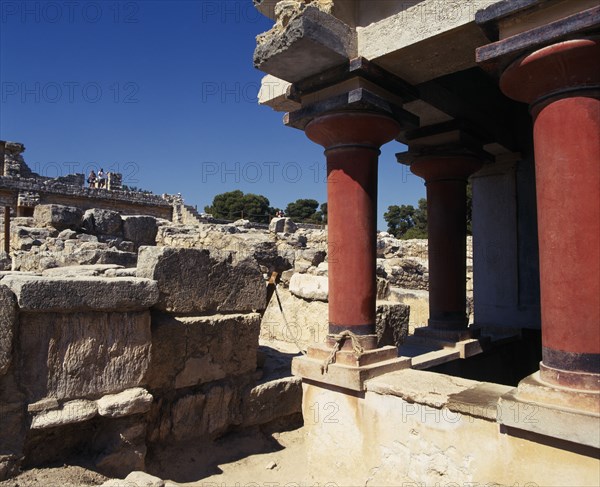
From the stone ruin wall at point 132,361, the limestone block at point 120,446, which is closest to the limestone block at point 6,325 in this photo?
the stone ruin wall at point 132,361

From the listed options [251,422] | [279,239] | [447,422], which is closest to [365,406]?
[447,422]

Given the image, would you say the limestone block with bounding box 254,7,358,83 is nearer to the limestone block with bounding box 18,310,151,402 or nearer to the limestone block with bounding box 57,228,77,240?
the limestone block with bounding box 18,310,151,402

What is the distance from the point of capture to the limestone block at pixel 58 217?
36.6 ft

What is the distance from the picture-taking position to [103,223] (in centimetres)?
1136

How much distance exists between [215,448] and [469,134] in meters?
3.69

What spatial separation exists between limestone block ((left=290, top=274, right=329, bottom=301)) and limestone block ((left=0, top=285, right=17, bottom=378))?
150 inches

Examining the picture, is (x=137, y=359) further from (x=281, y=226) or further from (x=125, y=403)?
(x=281, y=226)

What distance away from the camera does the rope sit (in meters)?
3.36

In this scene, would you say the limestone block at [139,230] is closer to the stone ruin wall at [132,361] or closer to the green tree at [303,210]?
the stone ruin wall at [132,361]

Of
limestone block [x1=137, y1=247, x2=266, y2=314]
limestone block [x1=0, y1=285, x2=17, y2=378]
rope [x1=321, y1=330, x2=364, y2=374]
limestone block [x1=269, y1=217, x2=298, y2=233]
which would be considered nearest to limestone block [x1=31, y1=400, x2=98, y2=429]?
limestone block [x1=0, y1=285, x2=17, y2=378]

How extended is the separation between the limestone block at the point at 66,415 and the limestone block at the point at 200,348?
0.56 meters

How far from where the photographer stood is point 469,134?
440 centimetres

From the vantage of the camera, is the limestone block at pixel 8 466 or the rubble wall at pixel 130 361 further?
the rubble wall at pixel 130 361

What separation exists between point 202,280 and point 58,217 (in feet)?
28.4
